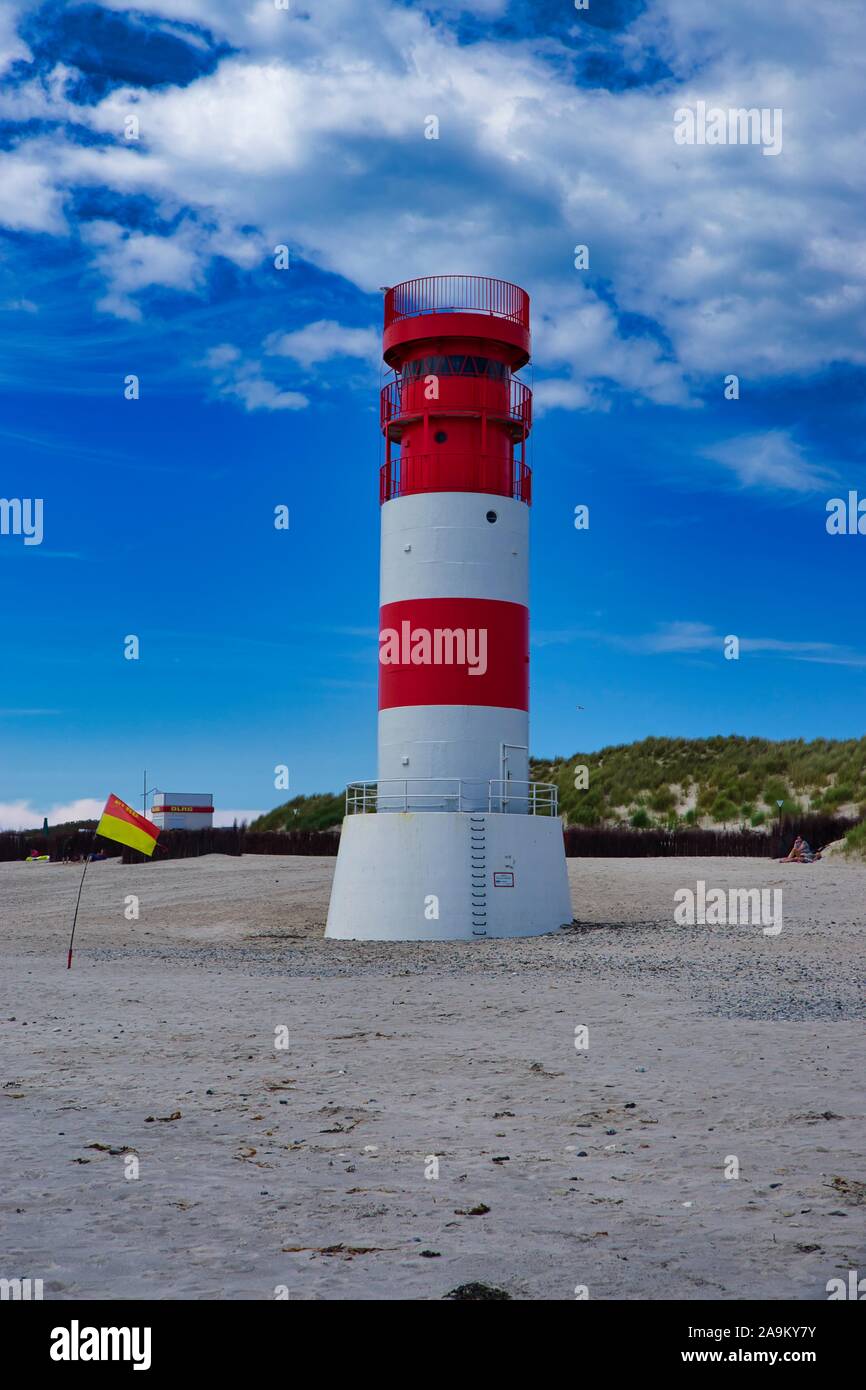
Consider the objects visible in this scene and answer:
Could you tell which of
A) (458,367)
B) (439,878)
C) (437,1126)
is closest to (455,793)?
(439,878)

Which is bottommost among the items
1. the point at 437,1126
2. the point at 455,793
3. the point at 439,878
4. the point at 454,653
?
the point at 437,1126

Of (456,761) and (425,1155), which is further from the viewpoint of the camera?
(456,761)

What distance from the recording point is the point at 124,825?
18.7m

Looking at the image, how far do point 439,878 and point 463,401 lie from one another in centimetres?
834

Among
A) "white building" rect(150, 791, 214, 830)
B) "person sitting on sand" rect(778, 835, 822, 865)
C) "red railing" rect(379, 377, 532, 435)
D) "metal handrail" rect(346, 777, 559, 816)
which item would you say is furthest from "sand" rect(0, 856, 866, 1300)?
"white building" rect(150, 791, 214, 830)

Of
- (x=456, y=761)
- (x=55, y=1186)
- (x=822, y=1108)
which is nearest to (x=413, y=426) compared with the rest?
(x=456, y=761)

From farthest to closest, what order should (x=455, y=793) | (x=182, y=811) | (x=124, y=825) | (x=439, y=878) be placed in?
(x=182, y=811)
(x=455, y=793)
(x=439, y=878)
(x=124, y=825)

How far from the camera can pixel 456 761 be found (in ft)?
71.1

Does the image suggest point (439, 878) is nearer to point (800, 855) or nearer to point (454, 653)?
point (454, 653)

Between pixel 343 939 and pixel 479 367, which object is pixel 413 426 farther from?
pixel 343 939

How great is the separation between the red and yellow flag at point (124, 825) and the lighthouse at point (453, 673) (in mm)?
3977

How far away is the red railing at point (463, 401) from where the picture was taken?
21969mm

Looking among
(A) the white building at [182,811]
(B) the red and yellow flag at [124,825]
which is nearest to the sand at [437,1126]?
(B) the red and yellow flag at [124,825]
